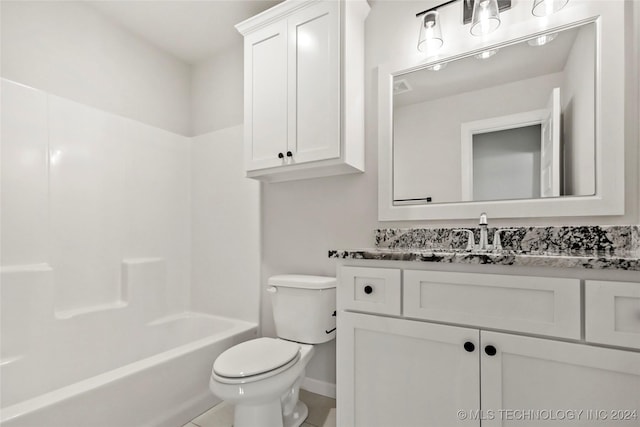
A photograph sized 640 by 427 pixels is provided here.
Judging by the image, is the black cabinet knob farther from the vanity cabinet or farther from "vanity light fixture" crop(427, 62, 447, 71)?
"vanity light fixture" crop(427, 62, 447, 71)

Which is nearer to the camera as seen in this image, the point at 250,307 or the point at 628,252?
the point at 628,252

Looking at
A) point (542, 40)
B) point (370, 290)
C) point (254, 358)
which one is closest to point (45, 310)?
point (254, 358)

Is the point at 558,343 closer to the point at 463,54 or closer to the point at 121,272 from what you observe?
the point at 463,54

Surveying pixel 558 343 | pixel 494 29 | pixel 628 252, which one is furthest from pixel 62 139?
pixel 628 252

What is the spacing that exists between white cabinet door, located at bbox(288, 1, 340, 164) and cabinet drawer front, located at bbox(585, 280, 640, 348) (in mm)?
1117

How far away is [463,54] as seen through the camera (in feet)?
5.08

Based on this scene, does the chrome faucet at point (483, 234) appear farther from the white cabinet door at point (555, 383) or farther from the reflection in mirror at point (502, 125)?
the white cabinet door at point (555, 383)

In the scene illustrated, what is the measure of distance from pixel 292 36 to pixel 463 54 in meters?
0.88

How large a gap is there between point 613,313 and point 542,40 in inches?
45.5

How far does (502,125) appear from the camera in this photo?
1.48 meters

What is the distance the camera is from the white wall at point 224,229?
7.40 feet

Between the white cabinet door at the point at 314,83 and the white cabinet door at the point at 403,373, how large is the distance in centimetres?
87

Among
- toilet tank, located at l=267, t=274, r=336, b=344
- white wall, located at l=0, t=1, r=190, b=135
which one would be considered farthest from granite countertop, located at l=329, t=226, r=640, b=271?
white wall, located at l=0, t=1, r=190, b=135

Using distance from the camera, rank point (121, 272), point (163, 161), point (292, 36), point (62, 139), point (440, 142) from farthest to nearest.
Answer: point (163, 161), point (121, 272), point (62, 139), point (292, 36), point (440, 142)
